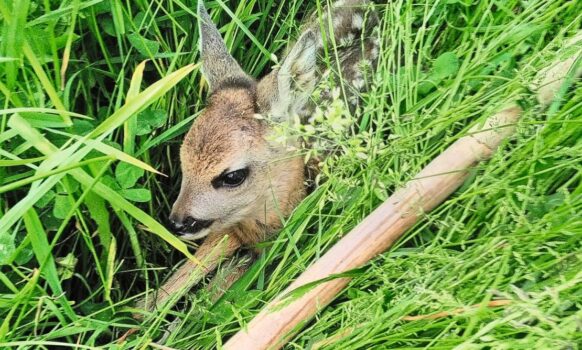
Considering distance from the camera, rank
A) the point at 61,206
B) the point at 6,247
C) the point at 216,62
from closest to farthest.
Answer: the point at 6,247 < the point at 61,206 < the point at 216,62

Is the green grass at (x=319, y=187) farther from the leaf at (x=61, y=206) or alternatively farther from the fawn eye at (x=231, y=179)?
the fawn eye at (x=231, y=179)

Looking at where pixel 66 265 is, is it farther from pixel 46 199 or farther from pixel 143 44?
pixel 143 44

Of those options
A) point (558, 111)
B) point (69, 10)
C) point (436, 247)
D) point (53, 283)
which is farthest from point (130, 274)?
point (558, 111)

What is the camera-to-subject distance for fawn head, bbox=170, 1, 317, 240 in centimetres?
296

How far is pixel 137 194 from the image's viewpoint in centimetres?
273

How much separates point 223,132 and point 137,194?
1.41ft

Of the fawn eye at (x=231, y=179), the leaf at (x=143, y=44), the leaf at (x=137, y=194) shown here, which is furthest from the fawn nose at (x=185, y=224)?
the leaf at (x=143, y=44)

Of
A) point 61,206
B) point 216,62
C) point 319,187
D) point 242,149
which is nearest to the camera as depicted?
point 61,206

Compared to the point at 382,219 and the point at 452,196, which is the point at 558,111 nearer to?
the point at 452,196

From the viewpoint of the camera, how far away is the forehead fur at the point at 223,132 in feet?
9.71

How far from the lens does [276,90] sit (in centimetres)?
306

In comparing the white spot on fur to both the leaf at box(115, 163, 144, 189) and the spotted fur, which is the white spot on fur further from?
the leaf at box(115, 163, 144, 189)

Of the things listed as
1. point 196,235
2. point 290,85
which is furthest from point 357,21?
point 196,235

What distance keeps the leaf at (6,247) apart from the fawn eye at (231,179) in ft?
2.51
